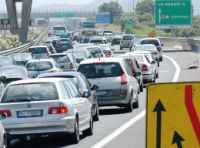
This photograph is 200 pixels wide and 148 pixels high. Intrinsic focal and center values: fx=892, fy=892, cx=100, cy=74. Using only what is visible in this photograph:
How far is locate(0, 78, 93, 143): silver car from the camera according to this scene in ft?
55.8

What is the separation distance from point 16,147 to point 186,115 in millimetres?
11224

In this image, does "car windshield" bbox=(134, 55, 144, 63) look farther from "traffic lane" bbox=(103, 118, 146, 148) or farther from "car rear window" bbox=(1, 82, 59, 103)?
"car rear window" bbox=(1, 82, 59, 103)

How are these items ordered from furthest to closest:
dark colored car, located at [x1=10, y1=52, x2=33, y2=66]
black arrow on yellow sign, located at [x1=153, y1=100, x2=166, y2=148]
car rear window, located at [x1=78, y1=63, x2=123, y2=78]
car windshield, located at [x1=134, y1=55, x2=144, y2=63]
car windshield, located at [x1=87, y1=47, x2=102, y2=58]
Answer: car windshield, located at [x1=87, y1=47, x2=102, y2=58] → dark colored car, located at [x1=10, y1=52, x2=33, y2=66] → car windshield, located at [x1=134, y1=55, x2=144, y2=63] → car rear window, located at [x1=78, y1=63, x2=123, y2=78] → black arrow on yellow sign, located at [x1=153, y1=100, x2=166, y2=148]

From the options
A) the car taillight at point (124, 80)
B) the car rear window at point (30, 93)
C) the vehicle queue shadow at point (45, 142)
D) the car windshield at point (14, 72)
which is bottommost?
the car windshield at point (14, 72)

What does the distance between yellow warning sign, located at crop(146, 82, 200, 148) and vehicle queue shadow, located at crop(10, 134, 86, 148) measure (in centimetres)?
1081

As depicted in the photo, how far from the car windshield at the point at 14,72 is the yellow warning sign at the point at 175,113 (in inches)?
990

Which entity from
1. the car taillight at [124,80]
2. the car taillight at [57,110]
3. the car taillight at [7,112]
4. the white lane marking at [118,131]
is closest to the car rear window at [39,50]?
the white lane marking at [118,131]

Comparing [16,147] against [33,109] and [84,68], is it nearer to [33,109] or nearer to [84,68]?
[33,109]

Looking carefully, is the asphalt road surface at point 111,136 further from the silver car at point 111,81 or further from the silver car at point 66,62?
the silver car at point 66,62

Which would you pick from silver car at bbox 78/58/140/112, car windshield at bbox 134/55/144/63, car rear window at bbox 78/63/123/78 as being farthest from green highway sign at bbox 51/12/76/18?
silver car at bbox 78/58/140/112

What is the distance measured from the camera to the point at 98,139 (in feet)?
60.6

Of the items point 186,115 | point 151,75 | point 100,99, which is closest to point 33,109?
point 100,99

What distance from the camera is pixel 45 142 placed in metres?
18.7

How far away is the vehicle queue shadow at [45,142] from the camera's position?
1788cm
